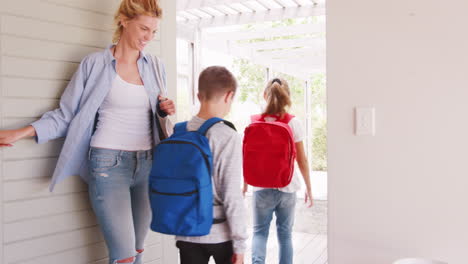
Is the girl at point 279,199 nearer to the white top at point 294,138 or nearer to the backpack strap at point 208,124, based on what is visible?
the white top at point 294,138

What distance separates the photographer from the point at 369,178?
1761 mm

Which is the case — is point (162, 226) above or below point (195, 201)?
below

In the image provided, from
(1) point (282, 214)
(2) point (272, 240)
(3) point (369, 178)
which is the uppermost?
(3) point (369, 178)

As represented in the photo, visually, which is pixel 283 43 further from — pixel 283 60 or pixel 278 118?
pixel 278 118

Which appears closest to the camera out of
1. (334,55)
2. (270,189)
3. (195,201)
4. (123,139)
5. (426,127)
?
(195,201)

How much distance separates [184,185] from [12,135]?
782mm

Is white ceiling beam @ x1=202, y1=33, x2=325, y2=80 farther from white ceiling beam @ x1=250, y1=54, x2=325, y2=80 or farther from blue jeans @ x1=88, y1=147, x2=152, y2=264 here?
blue jeans @ x1=88, y1=147, x2=152, y2=264

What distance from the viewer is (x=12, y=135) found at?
1790mm

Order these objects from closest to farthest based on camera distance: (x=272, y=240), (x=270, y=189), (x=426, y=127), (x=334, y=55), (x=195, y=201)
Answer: (x=195, y=201) → (x=426, y=127) → (x=334, y=55) → (x=270, y=189) → (x=272, y=240)

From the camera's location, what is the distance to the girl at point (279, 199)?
2816 mm

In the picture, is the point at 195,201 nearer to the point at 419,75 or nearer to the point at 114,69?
the point at 114,69

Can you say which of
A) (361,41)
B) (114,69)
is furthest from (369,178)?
(114,69)

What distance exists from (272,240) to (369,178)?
2760mm

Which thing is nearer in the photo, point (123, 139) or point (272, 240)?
point (123, 139)
